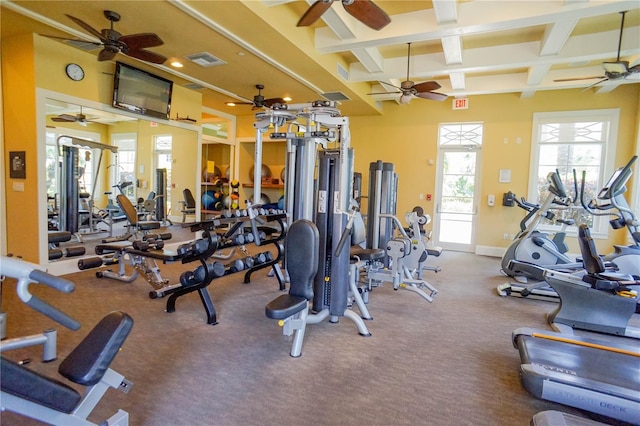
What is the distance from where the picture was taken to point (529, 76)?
224 inches

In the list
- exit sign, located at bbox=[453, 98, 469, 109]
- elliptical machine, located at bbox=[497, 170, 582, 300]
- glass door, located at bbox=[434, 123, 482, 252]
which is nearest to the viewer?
elliptical machine, located at bbox=[497, 170, 582, 300]

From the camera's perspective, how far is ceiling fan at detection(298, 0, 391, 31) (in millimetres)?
2799

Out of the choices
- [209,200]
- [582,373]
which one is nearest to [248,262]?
[582,373]

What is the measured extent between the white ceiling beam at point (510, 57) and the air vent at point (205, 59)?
231 cm

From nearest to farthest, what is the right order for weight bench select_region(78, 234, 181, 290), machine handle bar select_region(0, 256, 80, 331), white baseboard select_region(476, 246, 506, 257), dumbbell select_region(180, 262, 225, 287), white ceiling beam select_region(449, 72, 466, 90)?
machine handle bar select_region(0, 256, 80, 331) < dumbbell select_region(180, 262, 225, 287) < weight bench select_region(78, 234, 181, 290) < white ceiling beam select_region(449, 72, 466, 90) < white baseboard select_region(476, 246, 506, 257)

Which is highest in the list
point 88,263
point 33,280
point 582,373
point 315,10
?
point 315,10

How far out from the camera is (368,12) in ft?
9.67

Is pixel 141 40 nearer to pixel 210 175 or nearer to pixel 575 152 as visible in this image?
Result: pixel 210 175

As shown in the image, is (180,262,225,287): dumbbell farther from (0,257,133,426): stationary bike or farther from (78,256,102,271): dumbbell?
(0,257,133,426): stationary bike

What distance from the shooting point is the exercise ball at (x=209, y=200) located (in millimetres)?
8246

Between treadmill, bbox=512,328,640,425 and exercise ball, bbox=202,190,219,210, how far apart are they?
722 centimetres

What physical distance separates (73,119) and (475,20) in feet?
17.6

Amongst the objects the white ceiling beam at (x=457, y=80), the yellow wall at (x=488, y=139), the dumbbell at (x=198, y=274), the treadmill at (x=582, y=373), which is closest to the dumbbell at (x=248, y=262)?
the dumbbell at (x=198, y=274)

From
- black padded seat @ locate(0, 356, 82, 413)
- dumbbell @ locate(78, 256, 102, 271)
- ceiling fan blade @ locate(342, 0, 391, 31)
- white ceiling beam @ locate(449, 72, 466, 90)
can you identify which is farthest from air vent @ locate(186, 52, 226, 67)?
black padded seat @ locate(0, 356, 82, 413)
